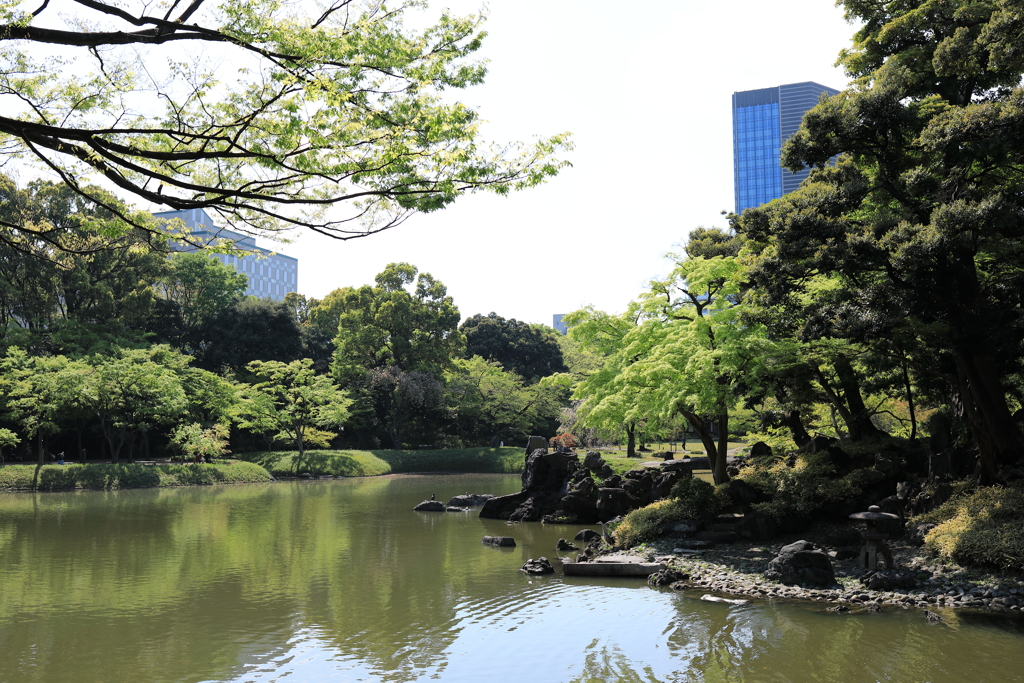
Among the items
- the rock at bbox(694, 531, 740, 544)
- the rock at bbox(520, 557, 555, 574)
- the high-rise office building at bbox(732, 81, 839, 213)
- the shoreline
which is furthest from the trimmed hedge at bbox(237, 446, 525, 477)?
the high-rise office building at bbox(732, 81, 839, 213)

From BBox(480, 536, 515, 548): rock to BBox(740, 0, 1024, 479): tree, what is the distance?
25.7 feet

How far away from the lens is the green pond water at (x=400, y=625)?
7.58m

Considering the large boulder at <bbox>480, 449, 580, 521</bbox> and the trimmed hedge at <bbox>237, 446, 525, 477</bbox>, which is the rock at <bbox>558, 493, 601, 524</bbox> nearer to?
the large boulder at <bbox>480, 449, 580, 521</bbox>

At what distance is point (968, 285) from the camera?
41.0 ft

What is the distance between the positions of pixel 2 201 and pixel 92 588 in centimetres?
2777

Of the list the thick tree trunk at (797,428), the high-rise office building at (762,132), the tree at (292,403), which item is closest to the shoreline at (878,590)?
the thick tree trunk at (797,428)

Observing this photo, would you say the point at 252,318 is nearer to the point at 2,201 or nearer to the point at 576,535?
the point at 2,201

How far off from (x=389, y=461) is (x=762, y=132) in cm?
9024

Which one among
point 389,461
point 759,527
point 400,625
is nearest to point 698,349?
point 759,527

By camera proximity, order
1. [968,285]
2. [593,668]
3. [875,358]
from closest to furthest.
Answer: [593,668], [968,285], [875,358]

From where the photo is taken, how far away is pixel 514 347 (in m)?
52.7

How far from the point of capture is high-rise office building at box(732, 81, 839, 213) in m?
105

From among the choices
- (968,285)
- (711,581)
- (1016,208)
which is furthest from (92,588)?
(1016,208)

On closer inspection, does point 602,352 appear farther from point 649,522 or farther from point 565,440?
A: point 565,440
